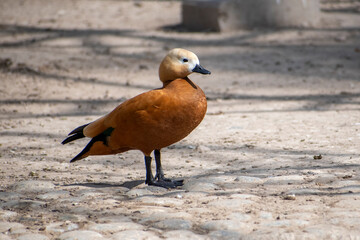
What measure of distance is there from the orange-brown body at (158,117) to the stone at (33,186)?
1.80 ft

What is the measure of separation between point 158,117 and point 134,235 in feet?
3.19

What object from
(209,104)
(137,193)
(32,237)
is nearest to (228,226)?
(137,193)

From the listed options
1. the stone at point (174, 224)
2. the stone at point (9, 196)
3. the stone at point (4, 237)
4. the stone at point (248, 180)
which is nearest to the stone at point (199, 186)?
the stone at point (248, 180)

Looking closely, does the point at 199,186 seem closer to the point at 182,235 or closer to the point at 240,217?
the point at 240,217

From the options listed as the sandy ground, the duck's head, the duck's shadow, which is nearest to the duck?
the duck's head

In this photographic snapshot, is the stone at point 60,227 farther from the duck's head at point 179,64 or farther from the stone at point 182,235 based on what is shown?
the duck's head at point 179,64

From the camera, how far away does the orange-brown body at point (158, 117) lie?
3561mm

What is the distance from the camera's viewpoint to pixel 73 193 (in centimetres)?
362

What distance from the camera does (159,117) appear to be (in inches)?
140

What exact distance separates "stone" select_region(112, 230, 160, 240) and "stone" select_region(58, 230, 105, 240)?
→ 0.29ft

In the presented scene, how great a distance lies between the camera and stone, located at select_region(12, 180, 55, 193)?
12.2ft

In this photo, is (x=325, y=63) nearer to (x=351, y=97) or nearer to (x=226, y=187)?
(x=351, y=97)

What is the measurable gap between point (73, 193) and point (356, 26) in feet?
26.3

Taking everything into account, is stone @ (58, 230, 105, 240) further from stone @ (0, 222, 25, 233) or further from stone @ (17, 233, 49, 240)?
stone @ (0, 222, 25, 233)
